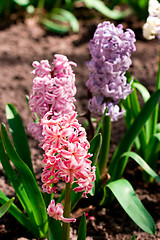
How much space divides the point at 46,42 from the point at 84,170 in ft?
9.15

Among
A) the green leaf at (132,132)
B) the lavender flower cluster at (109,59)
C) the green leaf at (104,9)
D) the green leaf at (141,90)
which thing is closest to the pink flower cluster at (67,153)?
the lavender flower cluster at (109,59)

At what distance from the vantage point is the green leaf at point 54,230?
1547 mm

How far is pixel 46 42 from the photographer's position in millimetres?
3889

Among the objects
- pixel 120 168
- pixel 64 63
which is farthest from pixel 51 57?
pixel 64 63

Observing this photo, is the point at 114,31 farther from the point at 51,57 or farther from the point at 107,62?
the point at 51,57

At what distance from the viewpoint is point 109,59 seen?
177 centimetres

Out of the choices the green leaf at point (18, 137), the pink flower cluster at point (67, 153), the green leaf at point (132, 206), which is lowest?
the green leaf at point (132, 206)

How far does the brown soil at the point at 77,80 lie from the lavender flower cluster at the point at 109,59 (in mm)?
696

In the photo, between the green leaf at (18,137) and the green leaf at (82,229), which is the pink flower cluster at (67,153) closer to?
the green leaf at (82,229)

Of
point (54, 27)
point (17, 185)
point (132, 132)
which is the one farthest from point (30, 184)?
point (54, 27)

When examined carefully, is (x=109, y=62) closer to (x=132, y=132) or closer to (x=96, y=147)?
(x=96, y=147)

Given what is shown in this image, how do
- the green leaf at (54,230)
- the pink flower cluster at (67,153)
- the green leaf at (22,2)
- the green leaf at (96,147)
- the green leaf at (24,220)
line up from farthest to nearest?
the green leaf at (22,2) → the green leaf at (24,220) → the green leaf at (96,147) → the green leaf at (54,230) → the pink flower cluster at (67,153)

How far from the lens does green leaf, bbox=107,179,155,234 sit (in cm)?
174

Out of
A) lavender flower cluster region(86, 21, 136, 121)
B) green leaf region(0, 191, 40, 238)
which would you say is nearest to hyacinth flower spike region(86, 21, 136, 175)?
lavender flower cluster region(86, 21, 136, 121)
